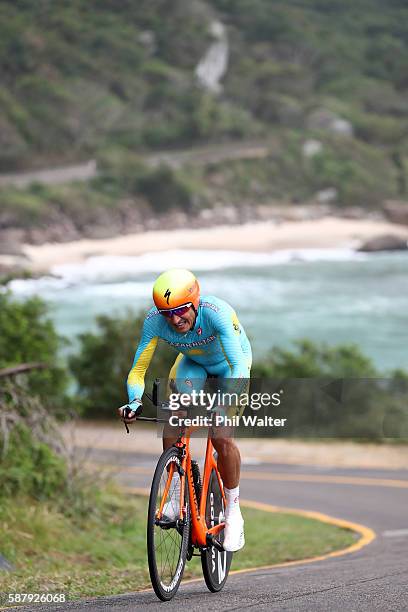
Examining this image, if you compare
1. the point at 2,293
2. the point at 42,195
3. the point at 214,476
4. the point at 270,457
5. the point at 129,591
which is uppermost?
the point at 42,195

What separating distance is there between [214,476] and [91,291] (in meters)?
53.7

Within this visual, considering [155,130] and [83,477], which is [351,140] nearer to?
[155,130]

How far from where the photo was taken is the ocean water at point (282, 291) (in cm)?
5869

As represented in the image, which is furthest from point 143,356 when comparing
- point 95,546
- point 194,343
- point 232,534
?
point 95,546

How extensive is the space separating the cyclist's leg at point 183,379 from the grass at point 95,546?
50.6 inches

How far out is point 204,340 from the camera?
6645 mm

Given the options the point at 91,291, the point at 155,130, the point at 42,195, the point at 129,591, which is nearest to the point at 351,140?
the point at 155,130

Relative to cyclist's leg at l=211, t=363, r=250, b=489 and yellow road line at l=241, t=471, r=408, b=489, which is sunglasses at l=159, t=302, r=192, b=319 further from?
yellow road line at l=241, t=471, r=408, b=489

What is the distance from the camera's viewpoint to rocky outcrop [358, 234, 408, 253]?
7638cm

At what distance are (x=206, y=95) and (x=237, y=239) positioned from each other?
64.4 feet

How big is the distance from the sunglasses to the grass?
6.56 feet

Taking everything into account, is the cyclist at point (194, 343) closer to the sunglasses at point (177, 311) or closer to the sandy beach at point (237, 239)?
the sunglasses at point (177, 311)

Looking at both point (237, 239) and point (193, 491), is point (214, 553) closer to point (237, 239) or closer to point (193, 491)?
point (193, 491)

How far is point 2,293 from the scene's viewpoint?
28.6 metres
